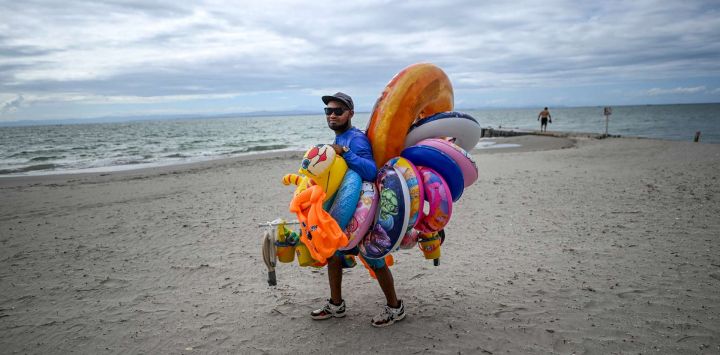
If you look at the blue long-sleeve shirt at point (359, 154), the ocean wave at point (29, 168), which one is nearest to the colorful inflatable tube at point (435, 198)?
the blue long-sleeve shirt at point (359, 154)

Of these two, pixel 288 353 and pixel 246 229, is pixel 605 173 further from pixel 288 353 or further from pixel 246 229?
pixel 288 353

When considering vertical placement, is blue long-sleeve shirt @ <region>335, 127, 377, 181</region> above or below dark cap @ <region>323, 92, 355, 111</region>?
below

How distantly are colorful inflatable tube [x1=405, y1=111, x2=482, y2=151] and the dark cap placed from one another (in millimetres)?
666

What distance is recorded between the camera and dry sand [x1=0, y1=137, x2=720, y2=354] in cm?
391

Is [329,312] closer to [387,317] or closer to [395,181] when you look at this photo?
[387,317]

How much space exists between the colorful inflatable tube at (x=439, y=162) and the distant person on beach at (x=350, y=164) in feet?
1.38

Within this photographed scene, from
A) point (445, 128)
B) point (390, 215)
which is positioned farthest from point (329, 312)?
point (445, 128)

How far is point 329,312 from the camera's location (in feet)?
14.3

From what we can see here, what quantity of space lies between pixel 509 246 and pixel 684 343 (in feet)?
9.28

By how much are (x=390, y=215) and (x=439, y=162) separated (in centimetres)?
70

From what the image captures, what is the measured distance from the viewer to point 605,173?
12.4 metres

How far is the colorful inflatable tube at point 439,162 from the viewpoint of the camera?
3688 millimetres

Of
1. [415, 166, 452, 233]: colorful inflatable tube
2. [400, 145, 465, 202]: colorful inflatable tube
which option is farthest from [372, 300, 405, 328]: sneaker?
[400, 145, 465, 202]: colorful inflatable tube

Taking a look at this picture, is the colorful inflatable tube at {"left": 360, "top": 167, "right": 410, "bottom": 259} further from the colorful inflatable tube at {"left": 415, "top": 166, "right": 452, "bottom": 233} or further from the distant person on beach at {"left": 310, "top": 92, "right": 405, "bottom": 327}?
the colorful inflatable tube at {"left": 415, "top": 166, "right": 452, "bottom": 233}
